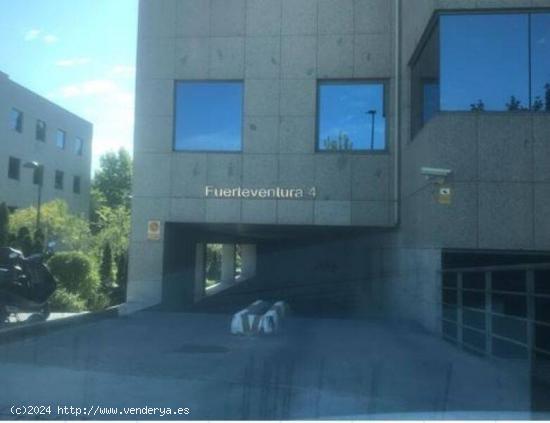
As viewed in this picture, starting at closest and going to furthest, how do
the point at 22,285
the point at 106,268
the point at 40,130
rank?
the point at 22,285, the point at 106,268, the point at 40,130

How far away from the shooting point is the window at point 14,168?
140 feet

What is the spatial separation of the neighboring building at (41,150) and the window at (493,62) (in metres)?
34.3

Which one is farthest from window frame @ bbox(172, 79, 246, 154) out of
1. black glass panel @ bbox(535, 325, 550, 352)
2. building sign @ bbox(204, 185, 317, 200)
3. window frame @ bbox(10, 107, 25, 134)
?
window frame @ bbox(10, 107, 25, 134)

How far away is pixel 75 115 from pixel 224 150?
38.4 metres

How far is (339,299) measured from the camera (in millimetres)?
22109

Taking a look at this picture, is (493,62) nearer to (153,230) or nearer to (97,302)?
(153,230)

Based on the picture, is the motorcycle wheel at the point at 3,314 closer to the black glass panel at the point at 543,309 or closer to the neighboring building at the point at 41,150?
the black glass panel at the point at 543,309

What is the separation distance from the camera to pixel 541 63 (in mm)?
10961

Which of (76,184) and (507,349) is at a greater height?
(76,184)

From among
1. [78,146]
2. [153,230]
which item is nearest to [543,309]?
[153,230]

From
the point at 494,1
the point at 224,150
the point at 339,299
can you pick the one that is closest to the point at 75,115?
the point at 339,299

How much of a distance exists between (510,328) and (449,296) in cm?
107

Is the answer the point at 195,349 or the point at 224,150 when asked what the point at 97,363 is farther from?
the point at 224,150

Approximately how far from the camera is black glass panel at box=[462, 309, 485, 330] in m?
11.0
